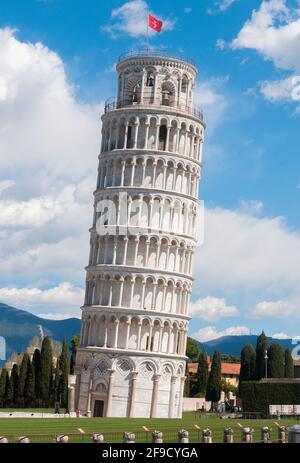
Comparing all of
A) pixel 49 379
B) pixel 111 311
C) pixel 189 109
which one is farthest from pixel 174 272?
pixel 49 379

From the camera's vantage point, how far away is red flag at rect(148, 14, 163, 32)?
276ft

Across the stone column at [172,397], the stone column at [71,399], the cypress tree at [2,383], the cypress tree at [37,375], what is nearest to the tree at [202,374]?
the cypress tree at [37,375]

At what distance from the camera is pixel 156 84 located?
88812mm

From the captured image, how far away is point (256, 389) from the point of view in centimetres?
9056

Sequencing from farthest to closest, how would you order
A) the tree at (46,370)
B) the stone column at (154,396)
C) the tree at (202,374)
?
the tree at (202,374)
the tree at (46,370)
the stone column at (154,396)

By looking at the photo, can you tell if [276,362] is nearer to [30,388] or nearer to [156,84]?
[30,388]

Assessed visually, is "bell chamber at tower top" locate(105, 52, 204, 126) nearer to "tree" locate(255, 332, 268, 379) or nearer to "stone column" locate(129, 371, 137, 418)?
"stone column" locate(129, 371, 137, 418)

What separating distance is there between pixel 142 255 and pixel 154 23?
980 inches

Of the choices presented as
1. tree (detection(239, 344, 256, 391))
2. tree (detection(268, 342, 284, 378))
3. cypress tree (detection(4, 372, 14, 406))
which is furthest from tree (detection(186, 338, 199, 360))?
cypress tree (detection(4, 372, 14, 406))

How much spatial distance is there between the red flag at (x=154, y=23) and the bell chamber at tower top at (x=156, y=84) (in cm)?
478

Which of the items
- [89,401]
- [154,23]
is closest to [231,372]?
[89,401]

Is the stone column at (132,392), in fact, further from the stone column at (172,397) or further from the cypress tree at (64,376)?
the cypress tree at (64,376)

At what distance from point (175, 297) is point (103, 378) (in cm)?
1145

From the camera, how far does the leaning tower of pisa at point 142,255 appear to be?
8206 centimetres
